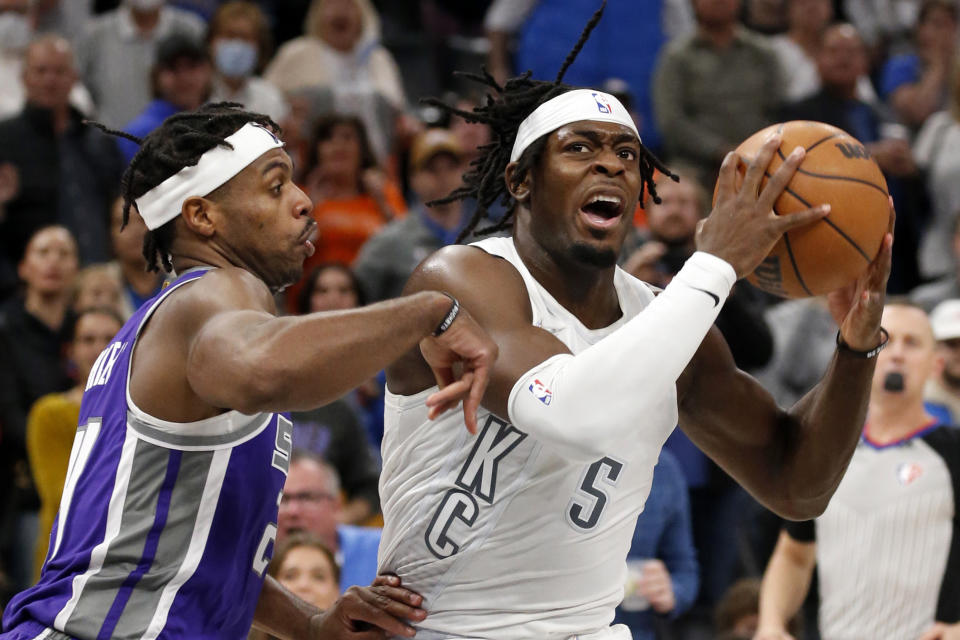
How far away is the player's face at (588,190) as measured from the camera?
150 inches

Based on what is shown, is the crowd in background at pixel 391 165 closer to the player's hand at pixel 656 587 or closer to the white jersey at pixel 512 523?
the player's hand at pixel 656 587

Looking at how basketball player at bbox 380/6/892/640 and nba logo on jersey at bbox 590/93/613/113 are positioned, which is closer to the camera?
basketball player at bbox 380/6/892/640

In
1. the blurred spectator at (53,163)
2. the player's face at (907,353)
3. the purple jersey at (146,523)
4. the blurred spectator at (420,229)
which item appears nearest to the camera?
the purple jersey at (146,523)

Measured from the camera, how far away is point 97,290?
24.8 feet

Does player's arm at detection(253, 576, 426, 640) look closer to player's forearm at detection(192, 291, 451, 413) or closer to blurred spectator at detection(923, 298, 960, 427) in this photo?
player's forearm at detection(192, 291, 451, 413)

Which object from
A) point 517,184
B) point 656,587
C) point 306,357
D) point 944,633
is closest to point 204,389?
point 306,357

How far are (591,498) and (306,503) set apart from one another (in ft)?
9.42

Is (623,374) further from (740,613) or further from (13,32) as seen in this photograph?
(13,32)

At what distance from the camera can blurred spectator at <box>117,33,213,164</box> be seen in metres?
8.73

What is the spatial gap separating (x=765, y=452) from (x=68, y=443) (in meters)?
3.75

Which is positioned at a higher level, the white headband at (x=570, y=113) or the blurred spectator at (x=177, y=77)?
the white headband at (x=570, y=113)

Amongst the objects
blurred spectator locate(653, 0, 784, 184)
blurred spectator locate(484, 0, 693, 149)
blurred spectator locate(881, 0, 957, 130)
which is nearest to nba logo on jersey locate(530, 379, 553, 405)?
blurred spectator locate(653, 0, 784, 184)

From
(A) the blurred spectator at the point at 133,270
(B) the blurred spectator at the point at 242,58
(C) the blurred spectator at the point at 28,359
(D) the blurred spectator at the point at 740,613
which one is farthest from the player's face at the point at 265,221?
(B) the blurred spectator at the point at 242,58

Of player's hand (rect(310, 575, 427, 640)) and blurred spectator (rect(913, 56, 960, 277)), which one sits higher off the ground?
player's hand (rect(310, 575, 427, 640))
